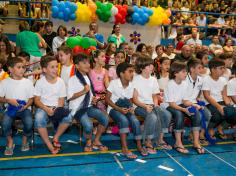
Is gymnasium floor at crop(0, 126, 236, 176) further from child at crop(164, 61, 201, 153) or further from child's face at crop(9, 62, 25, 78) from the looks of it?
child's face at crop(9, 62, 25, 78)

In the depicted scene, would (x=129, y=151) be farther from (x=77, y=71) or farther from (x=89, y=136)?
(x=77, y=71)

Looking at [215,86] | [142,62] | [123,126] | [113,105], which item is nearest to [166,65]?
[142,62]

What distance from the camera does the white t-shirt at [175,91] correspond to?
422 cm

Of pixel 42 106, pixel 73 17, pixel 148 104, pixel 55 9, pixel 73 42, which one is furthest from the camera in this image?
pixel 73 17

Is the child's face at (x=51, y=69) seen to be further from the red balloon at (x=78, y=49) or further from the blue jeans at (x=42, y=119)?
the red balloon at (x=78, y=49)

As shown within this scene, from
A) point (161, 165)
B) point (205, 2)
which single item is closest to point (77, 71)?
point (161, 165)

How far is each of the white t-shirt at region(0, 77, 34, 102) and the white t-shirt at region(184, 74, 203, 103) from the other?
2105 mm

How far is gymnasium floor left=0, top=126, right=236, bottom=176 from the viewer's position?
11.3 ft

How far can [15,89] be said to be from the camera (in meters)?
3.74

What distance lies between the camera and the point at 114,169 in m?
3.55

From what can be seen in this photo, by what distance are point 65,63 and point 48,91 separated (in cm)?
66

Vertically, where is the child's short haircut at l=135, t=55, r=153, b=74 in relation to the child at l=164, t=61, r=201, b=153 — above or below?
above

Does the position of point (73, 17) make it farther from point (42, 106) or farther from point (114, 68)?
point (42, 106)

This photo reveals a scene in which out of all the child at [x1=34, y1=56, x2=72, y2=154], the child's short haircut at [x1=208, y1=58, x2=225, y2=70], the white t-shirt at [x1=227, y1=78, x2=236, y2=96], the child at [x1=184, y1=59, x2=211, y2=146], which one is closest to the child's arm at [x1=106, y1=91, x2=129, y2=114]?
the child at [x1=34, y1=56, x2=72, y2=154]
